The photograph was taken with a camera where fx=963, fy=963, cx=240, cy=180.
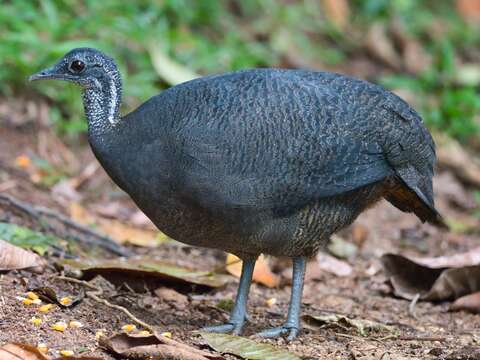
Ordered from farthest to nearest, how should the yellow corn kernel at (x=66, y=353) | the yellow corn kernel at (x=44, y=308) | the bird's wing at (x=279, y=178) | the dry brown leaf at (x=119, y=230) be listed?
Answer: the dry brown leaf at (x=119, y=230) → the bird's wing at (x=279, y=178) → the yellow corn kernel at (x=44, y=308) → the yellow corn kernel at (x=66, y=353)

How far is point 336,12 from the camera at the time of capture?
11.7 m

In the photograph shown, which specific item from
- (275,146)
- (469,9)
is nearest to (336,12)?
(469,9)

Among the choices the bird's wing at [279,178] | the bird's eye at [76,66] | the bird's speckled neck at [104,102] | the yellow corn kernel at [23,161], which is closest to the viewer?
the bird's wing at [279,178]

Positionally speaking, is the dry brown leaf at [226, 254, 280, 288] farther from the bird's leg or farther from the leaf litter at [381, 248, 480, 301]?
the bird's leg

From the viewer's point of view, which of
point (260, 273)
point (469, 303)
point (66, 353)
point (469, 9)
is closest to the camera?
point (66, 353)

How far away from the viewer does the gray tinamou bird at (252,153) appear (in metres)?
4.88

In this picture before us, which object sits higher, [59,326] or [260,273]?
[260,273]

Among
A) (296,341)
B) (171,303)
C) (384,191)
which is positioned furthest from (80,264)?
(384,191)

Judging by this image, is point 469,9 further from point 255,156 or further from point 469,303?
point 255,156

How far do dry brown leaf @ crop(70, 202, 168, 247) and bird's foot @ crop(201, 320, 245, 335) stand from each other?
1.66 m

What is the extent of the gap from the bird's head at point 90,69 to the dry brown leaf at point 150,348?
1520 millimetres

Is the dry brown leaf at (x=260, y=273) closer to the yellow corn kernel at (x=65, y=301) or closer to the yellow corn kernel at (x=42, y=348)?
the yellow corn kernel at (x=65, y=301)

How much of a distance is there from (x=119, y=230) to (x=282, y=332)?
7.13 ft

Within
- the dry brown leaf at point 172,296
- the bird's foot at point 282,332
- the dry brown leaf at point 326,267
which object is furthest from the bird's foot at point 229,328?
the dry brown leaf at point 326,267
